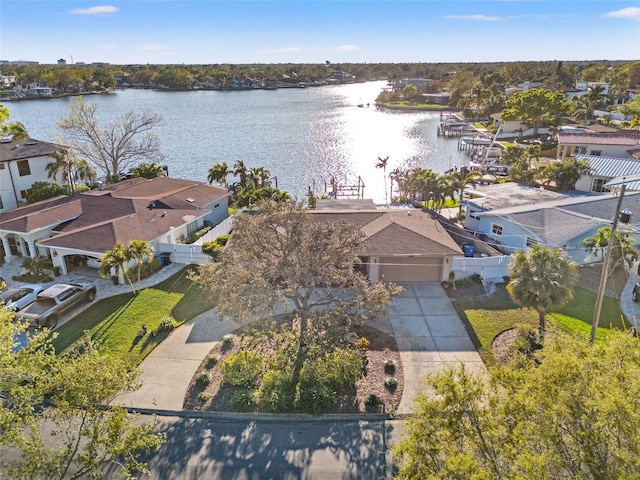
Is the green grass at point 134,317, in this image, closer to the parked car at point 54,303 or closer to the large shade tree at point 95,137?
the parked car at point 54,303

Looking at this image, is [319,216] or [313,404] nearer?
[313,404]

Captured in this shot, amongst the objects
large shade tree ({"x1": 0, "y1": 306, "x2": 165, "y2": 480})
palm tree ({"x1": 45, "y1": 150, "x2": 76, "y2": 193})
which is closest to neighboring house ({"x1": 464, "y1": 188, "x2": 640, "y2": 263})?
large shade tree ({"x1": 0, "y1": 306, "x2": 165, "y2": 480})

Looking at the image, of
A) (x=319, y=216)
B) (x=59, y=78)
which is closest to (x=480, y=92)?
(x=319, y=216)


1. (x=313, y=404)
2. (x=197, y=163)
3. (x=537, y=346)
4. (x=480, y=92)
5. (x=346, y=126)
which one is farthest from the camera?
(x=480, y=92)

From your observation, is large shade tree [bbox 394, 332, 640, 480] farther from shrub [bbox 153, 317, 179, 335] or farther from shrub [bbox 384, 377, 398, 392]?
shrub [bbox 153, 317, 179, 335]

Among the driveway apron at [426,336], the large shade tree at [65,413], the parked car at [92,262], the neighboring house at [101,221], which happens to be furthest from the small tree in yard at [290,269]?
the parked car at [92,262]

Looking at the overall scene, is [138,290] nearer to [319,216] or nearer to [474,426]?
[319,216]
